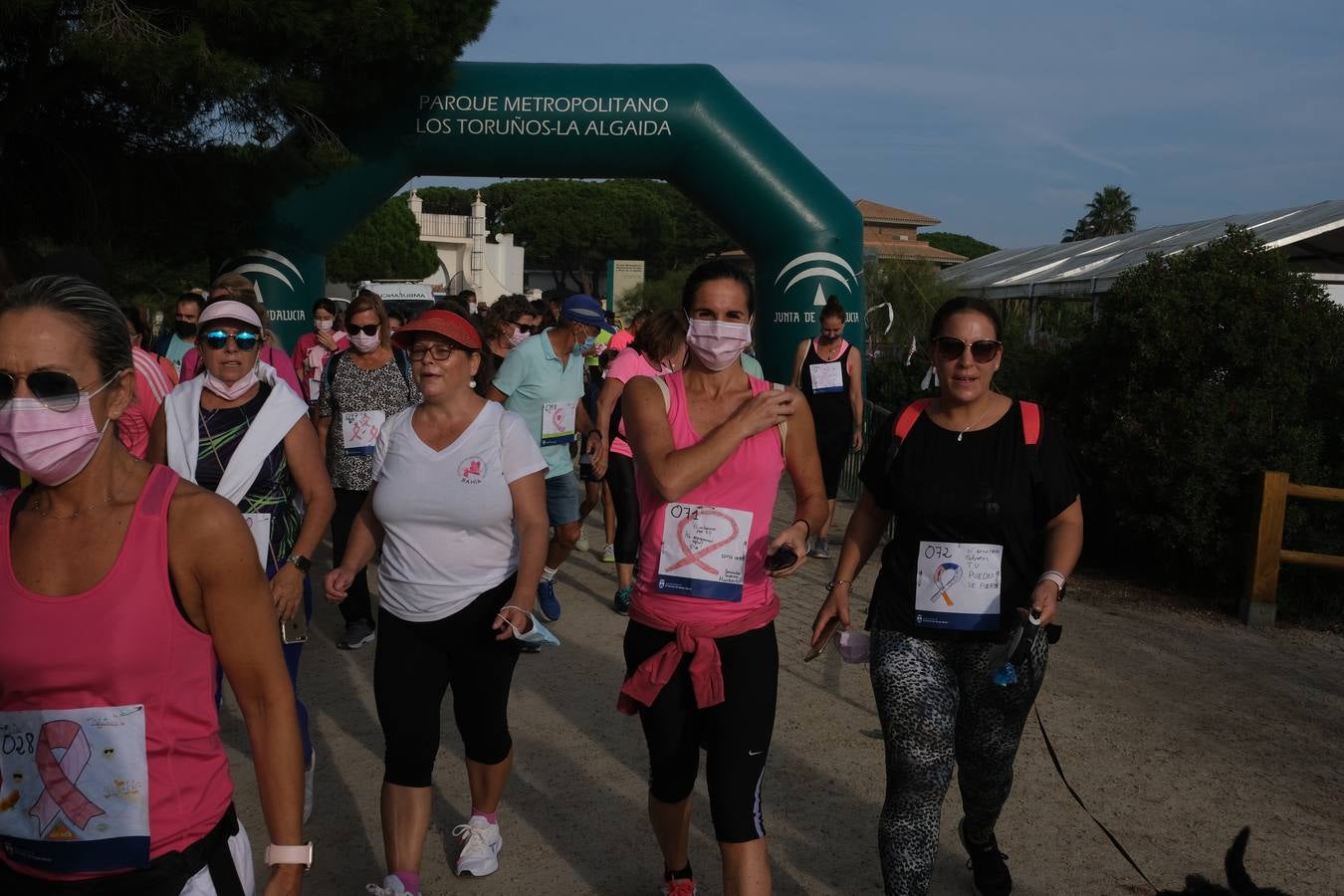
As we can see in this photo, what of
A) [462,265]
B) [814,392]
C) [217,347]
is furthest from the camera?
[462,265]

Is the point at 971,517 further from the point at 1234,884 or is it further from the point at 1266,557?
the point at 1266,557

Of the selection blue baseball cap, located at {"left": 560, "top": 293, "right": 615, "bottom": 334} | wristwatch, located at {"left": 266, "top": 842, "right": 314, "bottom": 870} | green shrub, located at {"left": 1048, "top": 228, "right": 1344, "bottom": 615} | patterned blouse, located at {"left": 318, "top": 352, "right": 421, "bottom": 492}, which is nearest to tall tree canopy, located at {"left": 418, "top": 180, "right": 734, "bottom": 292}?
green shrub, located at {"left": 1048, "top": 228, "right": 1344, "bottom": 615}

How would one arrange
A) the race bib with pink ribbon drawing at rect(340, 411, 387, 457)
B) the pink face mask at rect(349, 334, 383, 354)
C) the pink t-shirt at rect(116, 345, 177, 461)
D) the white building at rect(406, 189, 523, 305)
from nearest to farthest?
the pink t-shirt at rect(116, 345, 177, 461), the pink face mask at rect(349, 334, 383, 354), the race bib with pink ribbon drawing at rect(340, 411, 387, 457), the white building at rect(406, 189, 523, 305)

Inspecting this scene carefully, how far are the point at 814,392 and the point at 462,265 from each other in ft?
233

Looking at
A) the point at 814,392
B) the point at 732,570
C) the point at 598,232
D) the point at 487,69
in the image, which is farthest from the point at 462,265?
the point at 732,570

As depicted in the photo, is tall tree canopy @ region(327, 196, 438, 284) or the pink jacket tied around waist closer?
the pink jacket tied around waist

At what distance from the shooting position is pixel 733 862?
3.25 m

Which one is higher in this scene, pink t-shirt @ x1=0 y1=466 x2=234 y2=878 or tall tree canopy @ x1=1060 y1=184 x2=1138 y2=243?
tall tree canopy @ x1=1060 y1=184 x2=1138 y2=243

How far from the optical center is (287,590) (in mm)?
3918

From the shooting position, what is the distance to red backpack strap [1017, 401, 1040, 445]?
11.8ft

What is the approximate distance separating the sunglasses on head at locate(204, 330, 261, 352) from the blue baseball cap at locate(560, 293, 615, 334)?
3648mm

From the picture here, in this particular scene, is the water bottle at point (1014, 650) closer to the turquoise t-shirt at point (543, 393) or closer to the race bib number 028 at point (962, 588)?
the race bib number 028 at point (962, 588)

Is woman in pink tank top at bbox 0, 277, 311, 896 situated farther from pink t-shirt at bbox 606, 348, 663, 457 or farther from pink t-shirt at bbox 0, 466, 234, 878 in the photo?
pink t-shirt at bbox 606, 348, 663, 457

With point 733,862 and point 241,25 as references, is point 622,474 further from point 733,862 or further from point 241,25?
point 241,25
